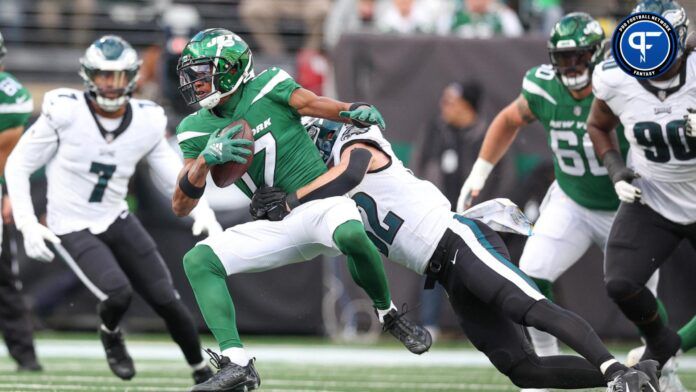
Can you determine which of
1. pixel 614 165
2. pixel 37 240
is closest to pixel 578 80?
pixel 614 165

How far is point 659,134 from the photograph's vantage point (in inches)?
215

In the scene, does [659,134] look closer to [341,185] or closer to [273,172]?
[341,185]

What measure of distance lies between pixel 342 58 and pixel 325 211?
504cm

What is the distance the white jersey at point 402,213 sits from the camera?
16.3ft

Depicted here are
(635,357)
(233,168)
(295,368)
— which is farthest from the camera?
(295,368)

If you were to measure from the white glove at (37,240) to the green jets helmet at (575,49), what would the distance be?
105 inches

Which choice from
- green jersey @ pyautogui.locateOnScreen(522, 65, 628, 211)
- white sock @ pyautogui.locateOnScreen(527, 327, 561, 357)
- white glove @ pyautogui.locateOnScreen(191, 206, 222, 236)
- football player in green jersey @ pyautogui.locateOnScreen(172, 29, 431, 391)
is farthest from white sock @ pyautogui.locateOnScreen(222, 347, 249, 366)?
green jersey @ pyautogui.locateOnScreen(522, 65, 628, 211)

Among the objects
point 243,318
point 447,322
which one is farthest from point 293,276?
point 447,322

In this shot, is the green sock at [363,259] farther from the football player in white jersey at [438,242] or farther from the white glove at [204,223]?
the white glove at [204,223]

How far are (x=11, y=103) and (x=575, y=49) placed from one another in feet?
10.3

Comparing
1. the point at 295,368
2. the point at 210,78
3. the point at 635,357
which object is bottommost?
the point at 295,368

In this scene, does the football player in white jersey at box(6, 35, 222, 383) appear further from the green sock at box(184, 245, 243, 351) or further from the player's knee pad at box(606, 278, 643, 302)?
the player's knee pad at box(606, 278, 643, 302)

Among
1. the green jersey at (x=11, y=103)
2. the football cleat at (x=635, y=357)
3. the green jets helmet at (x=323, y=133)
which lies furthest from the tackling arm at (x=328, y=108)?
the green jersey at (x=11, y=103)

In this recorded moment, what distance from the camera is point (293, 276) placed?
972 centimetres
